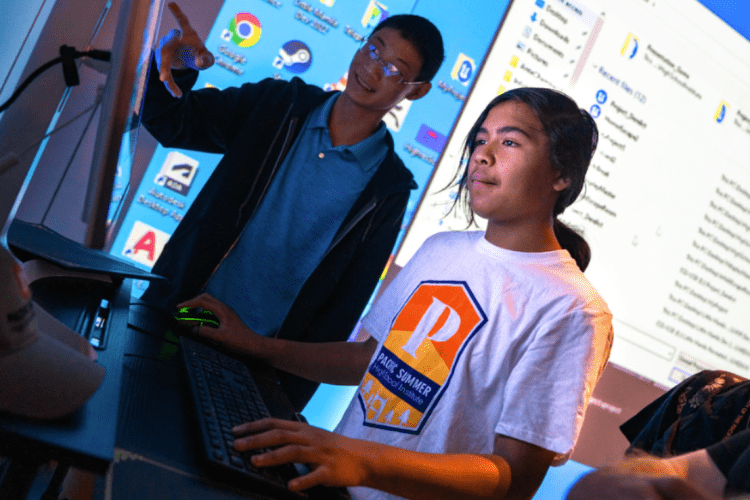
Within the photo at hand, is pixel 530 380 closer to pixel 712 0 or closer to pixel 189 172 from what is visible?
pixel 189 172

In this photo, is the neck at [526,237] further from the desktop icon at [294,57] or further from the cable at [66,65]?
the desktop icon at [294,57]

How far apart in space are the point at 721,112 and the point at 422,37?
1668 mm

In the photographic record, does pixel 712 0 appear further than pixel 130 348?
Yes

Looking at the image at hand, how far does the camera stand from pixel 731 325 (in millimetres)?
2443

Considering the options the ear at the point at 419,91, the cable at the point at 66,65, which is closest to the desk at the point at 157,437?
the cable at the point at 66,65

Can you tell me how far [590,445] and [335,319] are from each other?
1484 mm

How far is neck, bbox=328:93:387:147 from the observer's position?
142 centimetres

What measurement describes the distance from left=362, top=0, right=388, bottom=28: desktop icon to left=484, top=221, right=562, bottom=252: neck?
1.04 m

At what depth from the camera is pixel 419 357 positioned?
929 mm

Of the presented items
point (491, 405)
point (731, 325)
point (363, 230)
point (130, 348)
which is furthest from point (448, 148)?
point (731, 325)

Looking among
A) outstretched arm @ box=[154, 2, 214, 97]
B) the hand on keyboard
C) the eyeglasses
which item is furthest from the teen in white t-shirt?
outstretched arm @ box=[154, 2, 214, 97]

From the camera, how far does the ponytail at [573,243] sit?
3.60 feet

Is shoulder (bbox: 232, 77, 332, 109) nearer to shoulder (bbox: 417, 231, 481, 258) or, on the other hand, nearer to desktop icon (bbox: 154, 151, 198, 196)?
desktop icon (bbox: 154, 151, 198, 196)

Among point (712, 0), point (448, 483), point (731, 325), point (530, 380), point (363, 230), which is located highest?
point (712, 0)
